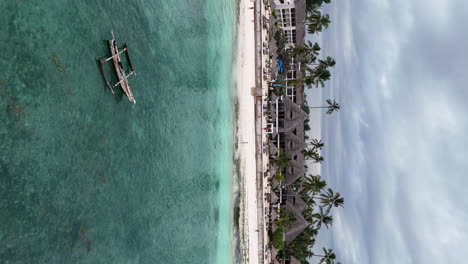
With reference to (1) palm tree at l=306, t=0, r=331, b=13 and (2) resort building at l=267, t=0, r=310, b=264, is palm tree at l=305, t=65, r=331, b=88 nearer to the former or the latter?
(2) resort building at l=267, t=0, r=310, b=264

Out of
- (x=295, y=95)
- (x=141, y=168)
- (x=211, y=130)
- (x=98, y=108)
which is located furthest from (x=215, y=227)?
(x=295, y=95)

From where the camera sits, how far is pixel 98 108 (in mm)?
20422

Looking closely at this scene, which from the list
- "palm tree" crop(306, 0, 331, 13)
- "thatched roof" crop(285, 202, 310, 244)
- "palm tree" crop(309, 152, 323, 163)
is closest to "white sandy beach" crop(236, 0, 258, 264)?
"thatched roof" crop(285, 202, 310, 244)

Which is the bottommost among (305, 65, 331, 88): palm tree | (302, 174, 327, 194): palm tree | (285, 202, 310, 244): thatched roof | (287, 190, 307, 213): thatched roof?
(285, 202, 310, 244): thatched roof

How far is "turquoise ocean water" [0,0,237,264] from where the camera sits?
15.1 metres

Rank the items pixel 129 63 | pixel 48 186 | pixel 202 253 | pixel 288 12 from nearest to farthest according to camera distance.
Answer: pixel 48 186
pixel 129 63
pixel 202 253
pixel 288 12

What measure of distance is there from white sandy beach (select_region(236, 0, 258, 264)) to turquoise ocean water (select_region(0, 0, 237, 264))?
669 centimetres

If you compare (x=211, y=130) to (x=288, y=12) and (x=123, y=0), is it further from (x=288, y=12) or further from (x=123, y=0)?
(x=288, y=12)

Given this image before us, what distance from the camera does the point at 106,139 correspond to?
20.9m

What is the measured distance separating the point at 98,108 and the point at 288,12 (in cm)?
5256

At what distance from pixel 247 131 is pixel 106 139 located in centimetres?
2786

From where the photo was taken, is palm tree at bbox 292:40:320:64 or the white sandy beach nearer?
the white sandy beach

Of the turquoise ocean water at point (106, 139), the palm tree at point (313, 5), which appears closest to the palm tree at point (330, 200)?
the turquoise ocean water at point (106, 139)

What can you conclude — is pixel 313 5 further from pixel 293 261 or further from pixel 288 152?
pixel 293 261
